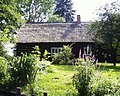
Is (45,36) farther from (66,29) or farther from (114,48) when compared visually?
(114,48)

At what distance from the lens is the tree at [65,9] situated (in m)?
88.7

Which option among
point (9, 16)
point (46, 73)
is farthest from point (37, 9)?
point (46, 73)

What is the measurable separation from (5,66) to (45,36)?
3078cm

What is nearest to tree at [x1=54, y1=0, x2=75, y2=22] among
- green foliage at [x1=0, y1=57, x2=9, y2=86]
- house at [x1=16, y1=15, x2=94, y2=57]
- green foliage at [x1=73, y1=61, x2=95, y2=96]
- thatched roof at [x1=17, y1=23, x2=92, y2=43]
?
thatched roof at [x1=17, y1=23, x2=92, y2=43]

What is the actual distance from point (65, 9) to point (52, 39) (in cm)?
4628

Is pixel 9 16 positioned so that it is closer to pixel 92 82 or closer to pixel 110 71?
pixel 110 71

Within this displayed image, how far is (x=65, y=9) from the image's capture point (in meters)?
89.1

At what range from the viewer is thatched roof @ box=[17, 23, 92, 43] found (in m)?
43.8

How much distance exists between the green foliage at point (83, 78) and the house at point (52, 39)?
3197cm

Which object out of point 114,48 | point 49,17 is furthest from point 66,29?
point 49,17

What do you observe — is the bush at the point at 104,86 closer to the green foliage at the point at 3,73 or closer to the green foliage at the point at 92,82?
the green foliage at the point at 92,82

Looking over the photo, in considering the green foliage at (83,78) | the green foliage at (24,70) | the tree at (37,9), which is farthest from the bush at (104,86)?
the tree at (37,9)

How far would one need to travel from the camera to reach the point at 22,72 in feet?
43.7

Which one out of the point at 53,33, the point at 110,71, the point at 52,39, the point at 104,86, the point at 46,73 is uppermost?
the point at 53,33
